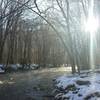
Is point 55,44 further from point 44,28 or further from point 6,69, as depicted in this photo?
point 6,69

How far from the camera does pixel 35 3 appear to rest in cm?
2580

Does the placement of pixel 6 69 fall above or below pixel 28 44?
below

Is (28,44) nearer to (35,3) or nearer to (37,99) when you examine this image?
(35,3)

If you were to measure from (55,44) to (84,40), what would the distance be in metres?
41.8

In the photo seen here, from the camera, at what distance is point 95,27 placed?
33.4 m

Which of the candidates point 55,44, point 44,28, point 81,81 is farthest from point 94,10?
point 55,44

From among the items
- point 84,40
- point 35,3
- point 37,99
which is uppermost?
point 35,3

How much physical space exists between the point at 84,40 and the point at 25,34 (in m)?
27.2

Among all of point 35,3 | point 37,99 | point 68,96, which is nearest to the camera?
point 68,96

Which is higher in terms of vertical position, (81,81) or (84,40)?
(84,40)

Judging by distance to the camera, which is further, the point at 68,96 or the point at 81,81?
the point at 81,81

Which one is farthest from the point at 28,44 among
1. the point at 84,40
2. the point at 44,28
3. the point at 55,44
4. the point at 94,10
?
the point at 94,10

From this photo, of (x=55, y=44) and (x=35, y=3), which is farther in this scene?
(x=55, y=44)

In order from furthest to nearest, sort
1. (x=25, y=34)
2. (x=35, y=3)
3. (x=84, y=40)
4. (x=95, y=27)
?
1. (x=25, y=34)
2. (x=84, y=40)
3. (x=95, y=27)
4. (x=35, y=3)
